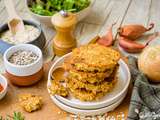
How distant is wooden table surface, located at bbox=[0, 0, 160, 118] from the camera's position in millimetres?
1464

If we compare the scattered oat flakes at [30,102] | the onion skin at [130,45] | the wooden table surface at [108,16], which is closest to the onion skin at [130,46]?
the onion skin at [130,45]

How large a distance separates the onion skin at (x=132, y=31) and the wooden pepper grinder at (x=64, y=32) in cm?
19

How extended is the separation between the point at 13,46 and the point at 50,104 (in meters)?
0.22

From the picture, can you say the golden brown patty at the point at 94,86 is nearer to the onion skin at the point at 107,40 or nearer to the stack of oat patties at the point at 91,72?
the stack of oat patties at the point at 91,72

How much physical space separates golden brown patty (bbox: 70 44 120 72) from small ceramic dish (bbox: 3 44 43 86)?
0.14 meters

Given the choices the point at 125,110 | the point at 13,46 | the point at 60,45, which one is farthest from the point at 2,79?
the point at 125,110

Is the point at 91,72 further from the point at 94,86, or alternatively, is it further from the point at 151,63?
the point at 151,63

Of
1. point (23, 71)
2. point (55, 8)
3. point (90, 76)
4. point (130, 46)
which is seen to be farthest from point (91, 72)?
point (55, 8)

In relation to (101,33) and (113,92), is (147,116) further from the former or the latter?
(101,33)

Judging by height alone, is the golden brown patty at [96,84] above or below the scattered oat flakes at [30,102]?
above

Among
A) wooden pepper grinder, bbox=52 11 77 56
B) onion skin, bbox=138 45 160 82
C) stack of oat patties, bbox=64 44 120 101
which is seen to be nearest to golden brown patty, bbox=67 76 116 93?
stack of oat patties, bbox=64 44 120 101

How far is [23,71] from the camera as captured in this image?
1.12m

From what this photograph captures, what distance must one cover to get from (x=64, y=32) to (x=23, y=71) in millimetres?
215

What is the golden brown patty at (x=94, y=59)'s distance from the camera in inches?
39.3
